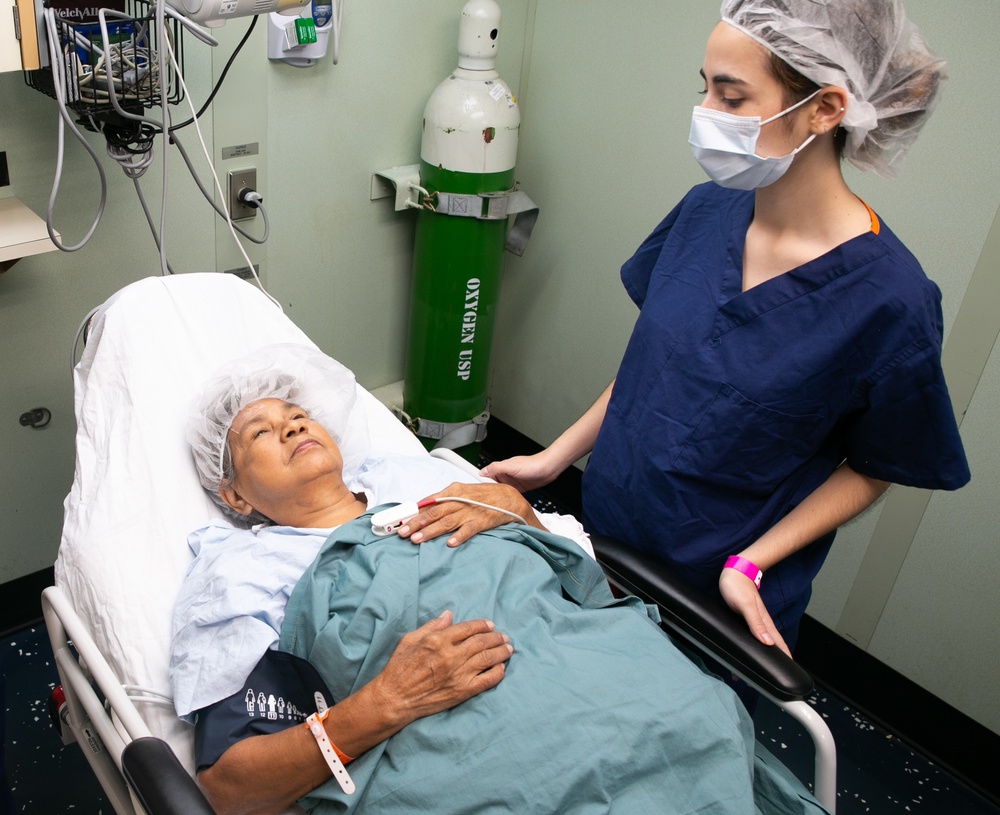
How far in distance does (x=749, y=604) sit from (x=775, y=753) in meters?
0.99

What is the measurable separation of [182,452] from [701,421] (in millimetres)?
864

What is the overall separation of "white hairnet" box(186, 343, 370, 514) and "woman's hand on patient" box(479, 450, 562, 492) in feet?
0.86

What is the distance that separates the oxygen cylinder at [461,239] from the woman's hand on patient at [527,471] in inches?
35.7

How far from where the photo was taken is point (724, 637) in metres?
1.43

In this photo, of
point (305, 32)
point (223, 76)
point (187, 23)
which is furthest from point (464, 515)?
point (305, 32)

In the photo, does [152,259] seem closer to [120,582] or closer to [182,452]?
[182,452]

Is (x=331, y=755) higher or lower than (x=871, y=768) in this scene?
higher

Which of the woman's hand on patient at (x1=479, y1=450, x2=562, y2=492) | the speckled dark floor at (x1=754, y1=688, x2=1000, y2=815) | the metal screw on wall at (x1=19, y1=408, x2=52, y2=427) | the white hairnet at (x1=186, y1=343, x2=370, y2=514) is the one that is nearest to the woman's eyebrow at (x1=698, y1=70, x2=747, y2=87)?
the woman's hand on patient at (x1=479, y1=450, x2=562, y2=492)

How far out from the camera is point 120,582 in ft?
4.73

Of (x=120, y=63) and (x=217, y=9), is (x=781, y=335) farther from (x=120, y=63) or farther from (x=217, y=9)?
(x=120, y=63)

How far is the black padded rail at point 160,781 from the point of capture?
1.11m

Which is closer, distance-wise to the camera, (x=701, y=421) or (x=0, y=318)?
(x=701, y=421)

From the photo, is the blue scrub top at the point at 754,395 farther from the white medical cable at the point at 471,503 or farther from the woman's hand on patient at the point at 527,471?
the white medical cable at the point at 471,503

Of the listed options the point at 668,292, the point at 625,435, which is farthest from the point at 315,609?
the point at 668,292
